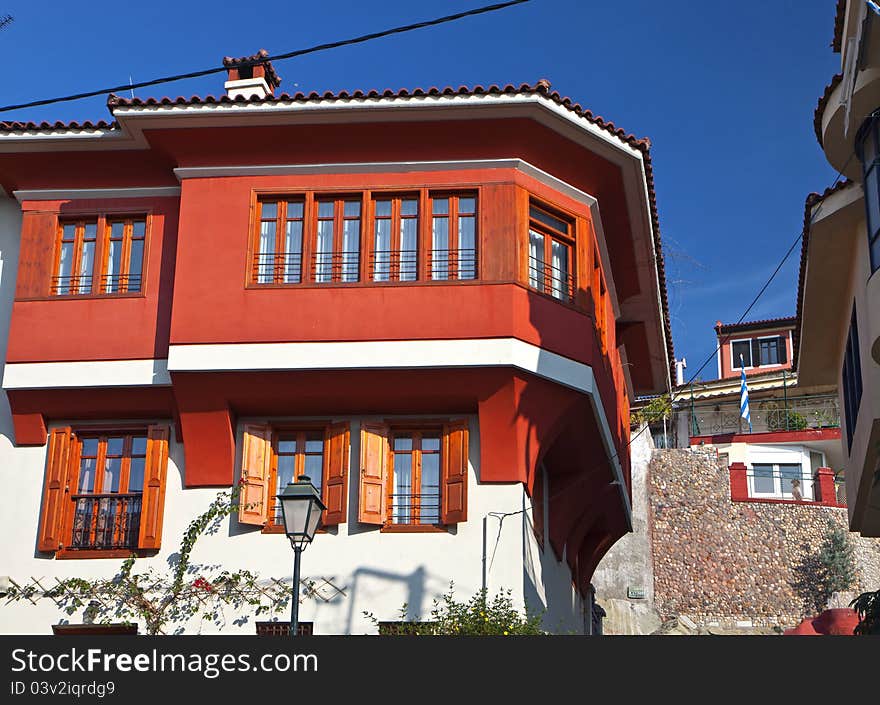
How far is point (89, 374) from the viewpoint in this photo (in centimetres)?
1936

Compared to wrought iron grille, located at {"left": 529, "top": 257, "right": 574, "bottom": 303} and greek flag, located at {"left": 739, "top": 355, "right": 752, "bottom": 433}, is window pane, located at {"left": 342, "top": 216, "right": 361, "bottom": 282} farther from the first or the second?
greek flag, located at {"left": 739, "top": 355, "right": 752, "bottom": 433}

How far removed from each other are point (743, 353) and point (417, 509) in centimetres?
4283

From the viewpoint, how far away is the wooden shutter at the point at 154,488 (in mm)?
18938

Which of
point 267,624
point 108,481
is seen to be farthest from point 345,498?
point 108,481

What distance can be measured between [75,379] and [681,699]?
1257 centimetres

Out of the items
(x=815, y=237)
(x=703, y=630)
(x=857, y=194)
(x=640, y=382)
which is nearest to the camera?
(x=857, y=194)

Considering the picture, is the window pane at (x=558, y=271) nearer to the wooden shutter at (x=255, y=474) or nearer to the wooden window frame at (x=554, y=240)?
the wooden window frame at (x=554, y=240)

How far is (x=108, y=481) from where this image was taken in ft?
64.5

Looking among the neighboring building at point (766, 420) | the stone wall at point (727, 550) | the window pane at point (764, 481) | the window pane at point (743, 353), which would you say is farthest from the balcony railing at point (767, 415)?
the stone wall at point (727, 550)

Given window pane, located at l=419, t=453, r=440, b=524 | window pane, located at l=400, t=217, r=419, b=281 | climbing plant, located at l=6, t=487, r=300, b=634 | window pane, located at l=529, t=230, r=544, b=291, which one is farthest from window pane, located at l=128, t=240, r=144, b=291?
window pane, located at l=529, t=230, r=544, b=291

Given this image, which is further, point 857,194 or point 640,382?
point 640,382

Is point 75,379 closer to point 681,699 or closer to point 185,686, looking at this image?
point 185,686

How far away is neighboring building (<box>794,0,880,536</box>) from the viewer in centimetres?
1552

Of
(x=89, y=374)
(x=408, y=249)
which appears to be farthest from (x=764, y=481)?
(x=89, y=374)
